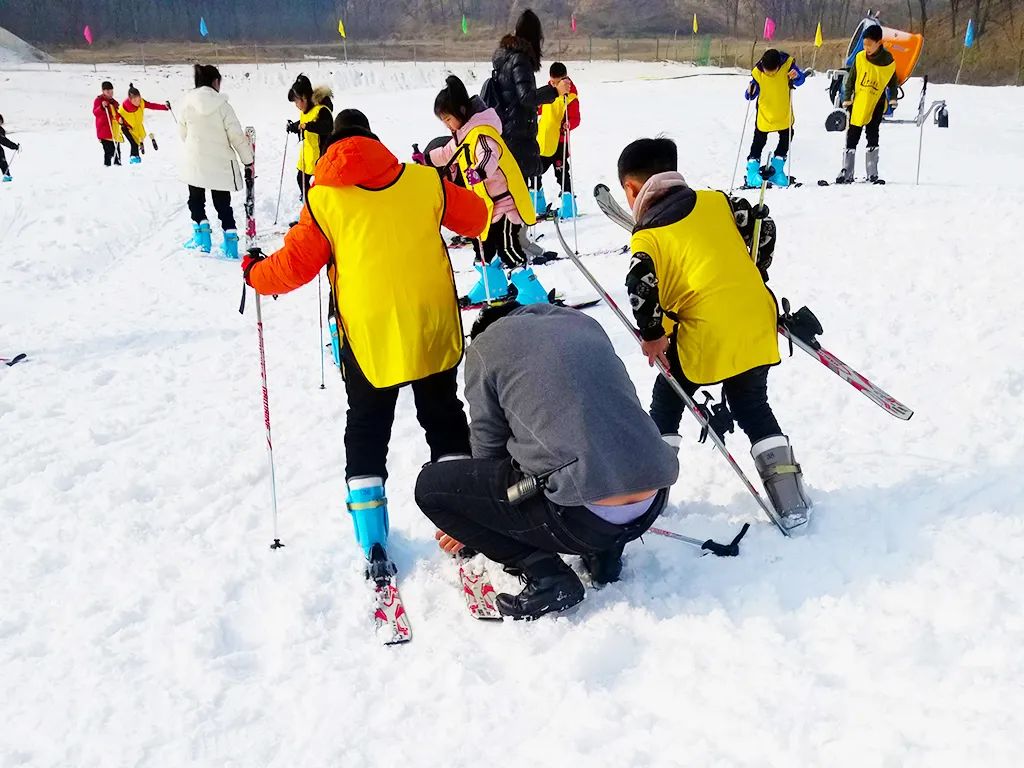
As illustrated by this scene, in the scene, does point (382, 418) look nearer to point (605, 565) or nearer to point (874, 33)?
point (605, 565)

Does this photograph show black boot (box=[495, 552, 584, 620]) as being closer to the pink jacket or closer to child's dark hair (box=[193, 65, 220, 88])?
the pink jacket

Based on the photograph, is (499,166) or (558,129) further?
(558,129)

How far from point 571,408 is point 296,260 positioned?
125 centimetres

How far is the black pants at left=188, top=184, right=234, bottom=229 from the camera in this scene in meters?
8.09

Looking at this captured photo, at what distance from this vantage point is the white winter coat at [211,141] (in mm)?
7531

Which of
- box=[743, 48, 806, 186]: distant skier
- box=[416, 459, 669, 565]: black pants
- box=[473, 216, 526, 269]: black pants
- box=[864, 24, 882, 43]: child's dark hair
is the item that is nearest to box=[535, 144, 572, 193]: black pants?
box=[743, 48, 806, 186]: distant skier

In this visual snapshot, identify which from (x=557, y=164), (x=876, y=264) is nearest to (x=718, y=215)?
(x=876, y=264)

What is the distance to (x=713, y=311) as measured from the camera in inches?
117

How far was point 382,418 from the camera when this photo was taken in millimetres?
3121

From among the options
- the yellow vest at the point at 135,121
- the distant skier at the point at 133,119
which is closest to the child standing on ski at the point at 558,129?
the distant skier at the point at 133,119

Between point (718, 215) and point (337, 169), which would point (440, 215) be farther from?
point (718, 215)

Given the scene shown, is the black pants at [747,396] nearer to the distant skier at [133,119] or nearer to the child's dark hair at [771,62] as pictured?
the child's dark hair at [771,62]

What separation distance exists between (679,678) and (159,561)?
7.26ft

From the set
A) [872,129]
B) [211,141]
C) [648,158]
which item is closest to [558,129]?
[872,129]
